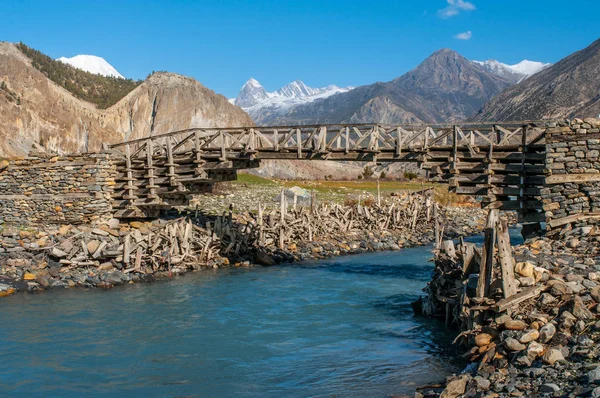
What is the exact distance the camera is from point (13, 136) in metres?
57.2

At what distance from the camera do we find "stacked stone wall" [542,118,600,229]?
A: 1827 cm

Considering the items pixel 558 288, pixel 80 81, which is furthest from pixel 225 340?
pixel 80 81

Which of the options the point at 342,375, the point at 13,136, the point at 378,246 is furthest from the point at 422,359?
the point at 13,136

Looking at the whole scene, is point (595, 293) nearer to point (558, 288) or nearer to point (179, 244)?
point (558, 288)

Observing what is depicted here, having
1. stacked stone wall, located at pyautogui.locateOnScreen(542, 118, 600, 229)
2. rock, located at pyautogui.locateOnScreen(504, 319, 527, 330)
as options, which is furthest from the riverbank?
stacked stone wall, located at pyautogui.locateOnScreen(542, 118, 600, 229)

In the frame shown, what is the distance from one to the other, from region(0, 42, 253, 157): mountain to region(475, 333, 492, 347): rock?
161 feet

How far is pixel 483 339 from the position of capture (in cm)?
1184

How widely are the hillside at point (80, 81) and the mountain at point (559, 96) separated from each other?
236 feet

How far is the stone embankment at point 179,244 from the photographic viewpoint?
2233 centimetres

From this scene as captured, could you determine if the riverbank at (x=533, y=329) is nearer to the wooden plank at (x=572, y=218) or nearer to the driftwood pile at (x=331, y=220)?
the wooden plank at (x=572, y=218)

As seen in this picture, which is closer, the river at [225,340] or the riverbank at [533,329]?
the riverbank at [533,329]

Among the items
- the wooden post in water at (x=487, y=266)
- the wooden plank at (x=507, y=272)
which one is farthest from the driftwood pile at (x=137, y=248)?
the wooden plank at (x=507, y=272)

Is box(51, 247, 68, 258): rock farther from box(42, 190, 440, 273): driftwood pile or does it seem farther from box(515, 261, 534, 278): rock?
box(515, 261, 534, 278): rock

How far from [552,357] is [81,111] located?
2683 inches
